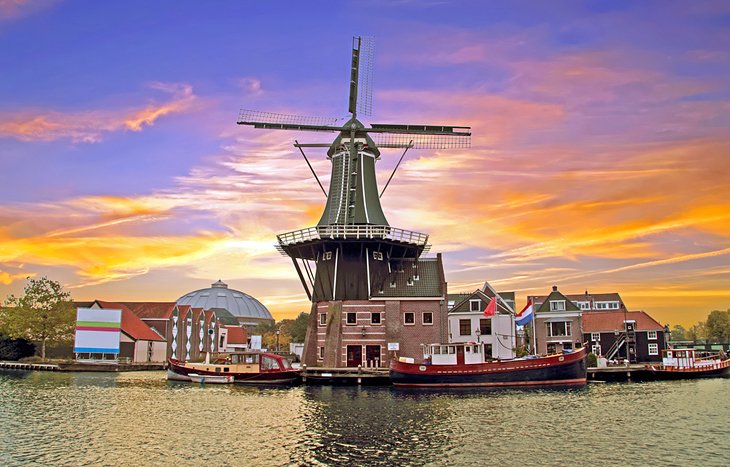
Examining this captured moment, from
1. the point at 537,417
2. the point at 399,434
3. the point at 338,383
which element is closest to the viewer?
the point at 399,434

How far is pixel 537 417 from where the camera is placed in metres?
31.8

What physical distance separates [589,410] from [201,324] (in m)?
75.7

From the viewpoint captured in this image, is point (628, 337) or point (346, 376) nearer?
point (346, 376)

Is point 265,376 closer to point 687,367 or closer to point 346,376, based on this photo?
point 346,376

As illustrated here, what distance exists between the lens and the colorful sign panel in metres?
75.6

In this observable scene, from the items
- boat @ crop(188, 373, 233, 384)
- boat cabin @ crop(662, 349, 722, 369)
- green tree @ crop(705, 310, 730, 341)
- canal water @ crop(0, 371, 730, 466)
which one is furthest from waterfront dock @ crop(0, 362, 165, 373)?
green tree @ crop(705, 310, 730, 341)

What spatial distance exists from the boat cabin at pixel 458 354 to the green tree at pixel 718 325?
3887 inches

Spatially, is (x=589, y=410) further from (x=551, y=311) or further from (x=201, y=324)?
(x=201, y=324)

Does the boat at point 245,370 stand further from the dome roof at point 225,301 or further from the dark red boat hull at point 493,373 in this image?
the dome roof at point 225,301

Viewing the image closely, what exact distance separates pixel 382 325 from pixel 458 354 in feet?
30.9

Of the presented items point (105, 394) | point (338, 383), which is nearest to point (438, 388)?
point (338, 383)

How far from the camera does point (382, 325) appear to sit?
57969mm

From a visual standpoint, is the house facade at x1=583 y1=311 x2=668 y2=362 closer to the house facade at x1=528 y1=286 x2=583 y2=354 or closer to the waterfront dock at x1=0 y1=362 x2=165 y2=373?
the house facade at x1=528 y1=286 x2=583 y2=354

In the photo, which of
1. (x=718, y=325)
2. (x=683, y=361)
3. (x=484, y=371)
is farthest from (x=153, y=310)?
(x=718, y=325)
